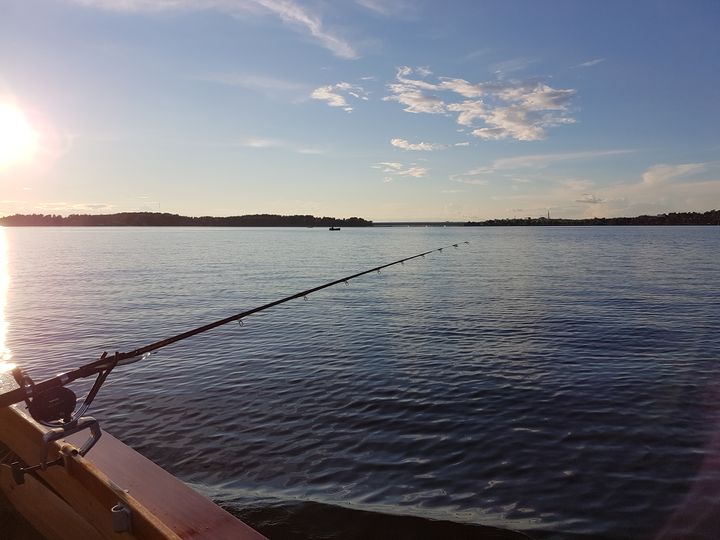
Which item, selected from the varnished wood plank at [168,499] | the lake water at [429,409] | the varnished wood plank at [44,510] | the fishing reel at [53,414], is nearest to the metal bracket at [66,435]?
the fishing reel at [53,414]

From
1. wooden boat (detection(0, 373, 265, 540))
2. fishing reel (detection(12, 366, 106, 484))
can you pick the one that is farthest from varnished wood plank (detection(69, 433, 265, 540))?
fishing reel (detection(12, 366, 106, 484))

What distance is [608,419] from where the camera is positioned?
11.6 meters

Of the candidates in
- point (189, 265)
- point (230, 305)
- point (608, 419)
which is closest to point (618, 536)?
point (608, 419)

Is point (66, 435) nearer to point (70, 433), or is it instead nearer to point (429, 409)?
point (70, 433)

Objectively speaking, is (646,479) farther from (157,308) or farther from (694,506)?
(157,308)

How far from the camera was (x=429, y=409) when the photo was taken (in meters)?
12.4

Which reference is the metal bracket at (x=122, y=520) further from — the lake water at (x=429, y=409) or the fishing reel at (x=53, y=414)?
the lake water at (x=429, y=409)

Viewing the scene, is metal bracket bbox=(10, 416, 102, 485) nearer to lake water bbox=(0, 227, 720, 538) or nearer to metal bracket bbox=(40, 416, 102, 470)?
metal bracket bbox=(40, 416, 102, 470)

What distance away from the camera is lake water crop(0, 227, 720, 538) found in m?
8.23

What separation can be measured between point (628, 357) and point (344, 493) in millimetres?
12512

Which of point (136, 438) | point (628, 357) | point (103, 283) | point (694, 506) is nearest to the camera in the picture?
point (694, 506)

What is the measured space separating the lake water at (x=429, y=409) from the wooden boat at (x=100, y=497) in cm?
223

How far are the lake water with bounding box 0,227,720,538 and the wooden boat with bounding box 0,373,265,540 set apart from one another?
87.6 inches

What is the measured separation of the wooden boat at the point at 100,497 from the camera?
15.6 feet
